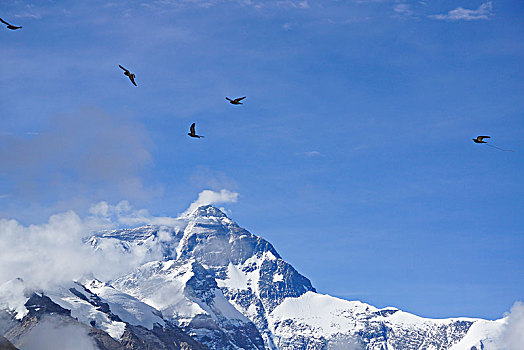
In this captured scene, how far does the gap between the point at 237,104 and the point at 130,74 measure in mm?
15447

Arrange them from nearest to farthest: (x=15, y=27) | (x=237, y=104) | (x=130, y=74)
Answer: (x=15, y=27) → (x=130, y=74) → (x=237, y=104)

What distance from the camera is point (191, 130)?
122 m

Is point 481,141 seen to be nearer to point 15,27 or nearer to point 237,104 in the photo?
point 237,104

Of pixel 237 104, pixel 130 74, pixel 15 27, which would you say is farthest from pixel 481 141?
pixel 15 27

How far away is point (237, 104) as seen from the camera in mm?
118188

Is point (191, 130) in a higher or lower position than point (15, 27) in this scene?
lower

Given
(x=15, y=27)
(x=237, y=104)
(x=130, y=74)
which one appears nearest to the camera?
(x=15, y=27)

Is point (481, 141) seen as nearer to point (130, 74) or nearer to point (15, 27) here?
point (130, 74)

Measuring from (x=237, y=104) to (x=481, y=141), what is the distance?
3115cm

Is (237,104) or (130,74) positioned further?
(237,104)

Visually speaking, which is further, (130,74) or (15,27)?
(130,74)

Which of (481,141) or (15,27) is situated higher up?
(15,27)

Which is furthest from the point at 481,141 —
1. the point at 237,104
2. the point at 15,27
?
the point at 15,27

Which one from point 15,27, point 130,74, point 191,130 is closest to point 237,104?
point 191,130
